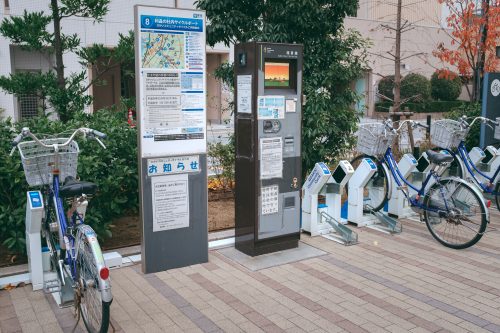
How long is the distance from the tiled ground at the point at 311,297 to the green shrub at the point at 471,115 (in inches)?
174

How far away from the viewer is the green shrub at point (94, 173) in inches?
193

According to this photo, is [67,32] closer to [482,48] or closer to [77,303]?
[482,48]

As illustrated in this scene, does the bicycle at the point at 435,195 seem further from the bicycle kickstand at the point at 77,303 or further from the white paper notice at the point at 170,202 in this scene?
the bicycle kickstand at the point at 77,303

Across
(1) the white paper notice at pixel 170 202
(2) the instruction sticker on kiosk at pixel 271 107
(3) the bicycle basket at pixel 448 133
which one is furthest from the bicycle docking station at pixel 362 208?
(1) the white paper notice at pixel 170 202

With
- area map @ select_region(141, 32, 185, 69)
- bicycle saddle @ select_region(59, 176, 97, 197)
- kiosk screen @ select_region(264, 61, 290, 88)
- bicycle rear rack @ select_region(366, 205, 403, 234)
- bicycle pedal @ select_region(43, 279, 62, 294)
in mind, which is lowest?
bicycle pedal @ select_region(43, 279, 62, 294)

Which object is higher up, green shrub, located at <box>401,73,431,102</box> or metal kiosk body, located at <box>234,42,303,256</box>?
green shrub, located at <box>401,73,431,102</box>

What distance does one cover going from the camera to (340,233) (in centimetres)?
601

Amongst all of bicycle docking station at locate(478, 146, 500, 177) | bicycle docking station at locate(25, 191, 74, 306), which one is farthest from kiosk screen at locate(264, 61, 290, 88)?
bicycle docking station at locate(478, 146, 500, 177)

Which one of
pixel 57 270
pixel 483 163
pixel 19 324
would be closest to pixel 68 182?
pixel 57 270

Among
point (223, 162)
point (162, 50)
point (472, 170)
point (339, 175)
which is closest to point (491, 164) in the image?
point (472, 170)

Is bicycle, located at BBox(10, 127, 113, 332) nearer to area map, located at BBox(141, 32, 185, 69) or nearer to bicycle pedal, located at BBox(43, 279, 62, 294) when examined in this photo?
bicycle pedal, located at BBox(43, 279, 62, 294)

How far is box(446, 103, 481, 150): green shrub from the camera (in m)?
9.46

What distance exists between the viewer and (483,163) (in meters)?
7.75

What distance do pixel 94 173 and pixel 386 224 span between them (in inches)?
140
